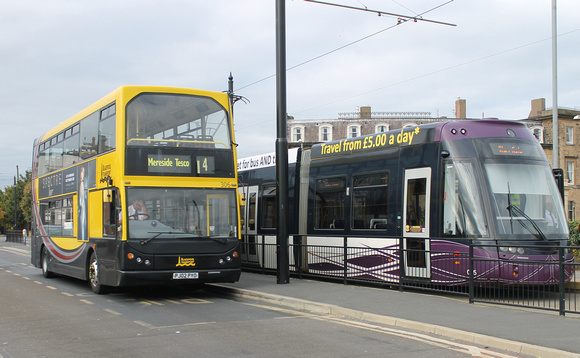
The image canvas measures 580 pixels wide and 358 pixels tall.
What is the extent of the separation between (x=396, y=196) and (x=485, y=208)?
214cm

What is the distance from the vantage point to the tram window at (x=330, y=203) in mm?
14570

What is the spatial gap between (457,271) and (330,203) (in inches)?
179

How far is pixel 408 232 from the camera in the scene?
40.9 ft

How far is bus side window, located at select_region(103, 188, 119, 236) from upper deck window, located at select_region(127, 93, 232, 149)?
114 centimetres

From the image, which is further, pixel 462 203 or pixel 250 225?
pixel 250 225

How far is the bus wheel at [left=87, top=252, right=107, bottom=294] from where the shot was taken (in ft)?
43.9

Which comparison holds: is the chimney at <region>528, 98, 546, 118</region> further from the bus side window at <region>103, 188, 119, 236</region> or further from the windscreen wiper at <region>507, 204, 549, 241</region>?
the bus side window at <region>103, 188, 119, 236</region>

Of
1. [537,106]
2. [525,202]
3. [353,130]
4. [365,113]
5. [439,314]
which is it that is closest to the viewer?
[439,314]

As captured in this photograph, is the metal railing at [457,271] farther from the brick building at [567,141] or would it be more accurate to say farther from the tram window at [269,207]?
the brick building at [567,141]

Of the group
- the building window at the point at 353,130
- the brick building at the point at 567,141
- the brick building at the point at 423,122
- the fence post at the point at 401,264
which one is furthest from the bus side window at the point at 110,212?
the brick building at the point at 567,141

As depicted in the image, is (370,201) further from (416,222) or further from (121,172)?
(121,172)

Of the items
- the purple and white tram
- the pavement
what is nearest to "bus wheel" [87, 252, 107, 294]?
the pavement

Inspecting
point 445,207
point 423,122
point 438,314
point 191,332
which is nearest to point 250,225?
point 445,207

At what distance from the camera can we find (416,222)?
12.3 m
